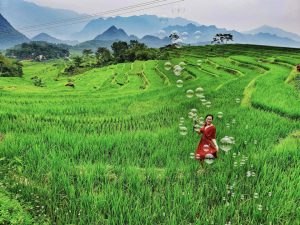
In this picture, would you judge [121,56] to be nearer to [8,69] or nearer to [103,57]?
[103,57]

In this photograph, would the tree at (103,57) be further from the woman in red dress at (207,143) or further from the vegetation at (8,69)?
the woman in red dress at (207,143)

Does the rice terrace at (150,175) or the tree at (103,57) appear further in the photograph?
the tree at (103,57)

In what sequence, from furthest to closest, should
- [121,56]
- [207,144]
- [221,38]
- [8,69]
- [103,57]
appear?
[221,38] → [103,57] → [121,56] → [8,69] → [207,144]

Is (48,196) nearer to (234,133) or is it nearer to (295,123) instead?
(234,133)

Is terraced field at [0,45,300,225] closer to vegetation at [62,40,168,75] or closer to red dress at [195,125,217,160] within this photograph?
red dress at [195,125,217,160]

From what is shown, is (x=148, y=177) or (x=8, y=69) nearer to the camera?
(x=148, y=177)

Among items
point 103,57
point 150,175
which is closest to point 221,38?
point 103,57

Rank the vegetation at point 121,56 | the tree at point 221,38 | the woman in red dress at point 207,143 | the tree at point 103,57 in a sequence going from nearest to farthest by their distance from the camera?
the woman in red dress at point 207,143 < the vegetation at point 121,56 < the tree at point 103,57 < the tree at point 221,38

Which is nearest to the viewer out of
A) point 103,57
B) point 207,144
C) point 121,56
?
point 207,144

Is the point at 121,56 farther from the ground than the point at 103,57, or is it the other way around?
the point at 121,56

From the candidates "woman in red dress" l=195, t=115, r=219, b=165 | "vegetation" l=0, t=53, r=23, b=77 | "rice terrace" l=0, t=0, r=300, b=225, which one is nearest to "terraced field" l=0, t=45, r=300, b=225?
"rice terrace" l=0, t=0, r=300, b=225

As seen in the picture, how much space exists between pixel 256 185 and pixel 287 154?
5.86 ft

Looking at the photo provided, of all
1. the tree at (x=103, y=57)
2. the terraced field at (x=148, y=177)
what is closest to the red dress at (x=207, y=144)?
the terraced field at (x=148, y=177)

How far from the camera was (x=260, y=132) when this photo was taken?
29.4 ft
